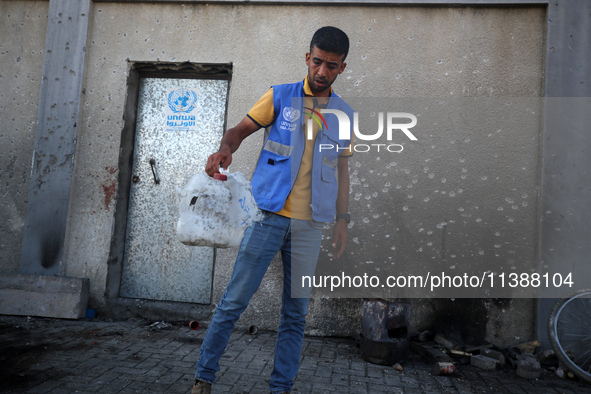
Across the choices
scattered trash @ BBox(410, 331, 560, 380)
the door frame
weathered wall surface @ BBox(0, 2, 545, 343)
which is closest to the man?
scattered trash @ BBox(410, 331, 560, 380)

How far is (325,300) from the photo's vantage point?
4324 millimetres

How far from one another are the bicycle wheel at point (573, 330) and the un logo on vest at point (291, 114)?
298 centimetres

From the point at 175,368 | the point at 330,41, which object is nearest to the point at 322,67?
the point at 330,41

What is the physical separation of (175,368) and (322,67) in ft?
8.10

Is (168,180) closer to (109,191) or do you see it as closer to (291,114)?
(109,191)

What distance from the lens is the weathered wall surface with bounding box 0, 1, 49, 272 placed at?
477 cm

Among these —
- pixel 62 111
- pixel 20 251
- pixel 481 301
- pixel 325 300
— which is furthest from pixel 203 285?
pixel 481 301

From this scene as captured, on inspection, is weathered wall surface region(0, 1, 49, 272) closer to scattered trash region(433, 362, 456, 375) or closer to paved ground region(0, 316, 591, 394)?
paved ground region(0, 316, 591, 394)

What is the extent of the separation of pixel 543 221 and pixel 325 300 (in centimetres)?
232

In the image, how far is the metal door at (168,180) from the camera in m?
4.74

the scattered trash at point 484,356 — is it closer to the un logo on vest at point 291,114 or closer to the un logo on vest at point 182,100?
the un logo on vest at point 291,114

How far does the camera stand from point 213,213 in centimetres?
243

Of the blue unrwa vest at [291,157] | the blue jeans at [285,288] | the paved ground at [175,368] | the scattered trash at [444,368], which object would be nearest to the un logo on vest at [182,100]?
the blue unrwa vest at [291,157]

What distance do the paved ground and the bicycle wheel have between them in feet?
0.73
